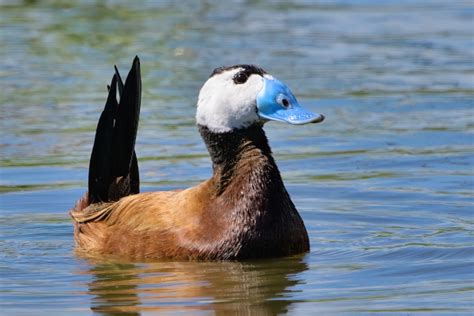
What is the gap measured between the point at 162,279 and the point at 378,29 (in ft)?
39.2

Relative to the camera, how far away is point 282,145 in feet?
46.0

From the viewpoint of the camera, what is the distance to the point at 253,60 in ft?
59.7

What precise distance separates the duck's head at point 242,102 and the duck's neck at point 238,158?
65mm

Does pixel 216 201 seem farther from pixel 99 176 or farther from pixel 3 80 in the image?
pixel 3 80

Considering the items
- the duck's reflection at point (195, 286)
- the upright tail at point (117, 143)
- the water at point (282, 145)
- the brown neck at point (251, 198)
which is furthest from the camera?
the upright tail at point (117, 143)

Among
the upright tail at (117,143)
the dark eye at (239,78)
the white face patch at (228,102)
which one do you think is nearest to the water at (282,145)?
the upright tail at (117,143)

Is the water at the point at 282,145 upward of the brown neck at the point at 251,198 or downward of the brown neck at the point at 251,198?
downward

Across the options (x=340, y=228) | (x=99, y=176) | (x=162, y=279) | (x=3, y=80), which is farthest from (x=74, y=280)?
(x=3, y=80)

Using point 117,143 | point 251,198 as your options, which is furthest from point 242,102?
point 117,143

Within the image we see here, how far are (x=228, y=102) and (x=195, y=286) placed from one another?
1351 mm

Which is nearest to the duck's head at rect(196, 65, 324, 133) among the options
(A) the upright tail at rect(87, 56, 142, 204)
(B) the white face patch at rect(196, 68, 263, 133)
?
(B) the white face patch at rect(196, 68, 263, 133)

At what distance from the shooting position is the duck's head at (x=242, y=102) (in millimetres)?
9539

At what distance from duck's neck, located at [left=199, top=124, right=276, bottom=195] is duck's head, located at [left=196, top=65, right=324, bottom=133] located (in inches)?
2.6

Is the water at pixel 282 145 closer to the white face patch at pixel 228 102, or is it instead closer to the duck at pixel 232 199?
the duck at pixel 232 199
